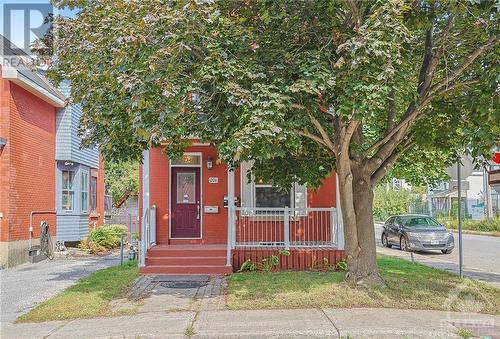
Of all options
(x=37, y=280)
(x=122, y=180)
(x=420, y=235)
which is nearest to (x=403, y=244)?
(x=420, y=235)

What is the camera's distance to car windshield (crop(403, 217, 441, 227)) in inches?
795

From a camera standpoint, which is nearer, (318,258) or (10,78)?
(318,258)

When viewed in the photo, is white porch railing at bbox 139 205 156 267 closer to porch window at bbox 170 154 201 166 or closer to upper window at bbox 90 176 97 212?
porch window at bbox 170 154 201 166

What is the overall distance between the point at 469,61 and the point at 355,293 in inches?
174

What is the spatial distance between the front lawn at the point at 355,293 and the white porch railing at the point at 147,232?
8.09ft

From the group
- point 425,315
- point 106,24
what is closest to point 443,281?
point 425,315

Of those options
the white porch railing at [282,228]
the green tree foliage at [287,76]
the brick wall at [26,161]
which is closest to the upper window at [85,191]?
the brick wall at [26,161]

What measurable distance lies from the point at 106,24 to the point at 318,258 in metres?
7.40

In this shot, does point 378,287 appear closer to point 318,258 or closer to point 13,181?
point 318,258

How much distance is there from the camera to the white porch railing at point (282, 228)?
493 inches

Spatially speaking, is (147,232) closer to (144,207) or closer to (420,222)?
(144,207)

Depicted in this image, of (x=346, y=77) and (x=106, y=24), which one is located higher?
(x=106, y=24)

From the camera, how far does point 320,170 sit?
10.3m

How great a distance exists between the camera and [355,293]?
8469mm
